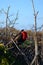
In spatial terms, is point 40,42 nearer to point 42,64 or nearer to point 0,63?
point 42,64

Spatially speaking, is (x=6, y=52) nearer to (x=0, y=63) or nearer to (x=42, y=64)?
(x=0, y=63)

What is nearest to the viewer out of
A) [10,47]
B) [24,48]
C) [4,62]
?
[4,62]

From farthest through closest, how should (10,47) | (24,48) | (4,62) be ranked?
1. (24,48)
2. (10,47)
3. (4,62)

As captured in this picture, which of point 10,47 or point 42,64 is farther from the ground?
point 10,47

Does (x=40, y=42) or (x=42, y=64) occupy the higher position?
(x=40, y=42)

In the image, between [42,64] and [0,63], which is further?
[42,64]

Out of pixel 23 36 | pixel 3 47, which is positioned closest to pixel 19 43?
pixel 23 36

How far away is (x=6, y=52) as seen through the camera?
716cm

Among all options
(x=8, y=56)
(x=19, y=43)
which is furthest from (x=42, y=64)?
(x=8, y=56)

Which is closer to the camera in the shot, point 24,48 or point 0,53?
point 0,53

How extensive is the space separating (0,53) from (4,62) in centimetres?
38

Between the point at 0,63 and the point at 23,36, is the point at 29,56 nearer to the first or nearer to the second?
the point at 23,36

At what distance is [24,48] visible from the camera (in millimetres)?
8523

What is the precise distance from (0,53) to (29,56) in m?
1.61
